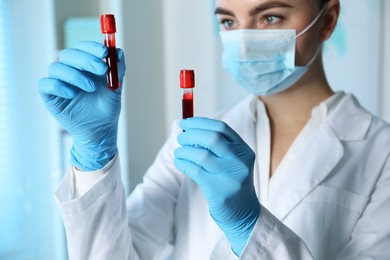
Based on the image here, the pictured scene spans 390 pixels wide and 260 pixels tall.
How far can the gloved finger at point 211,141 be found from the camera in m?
0.82

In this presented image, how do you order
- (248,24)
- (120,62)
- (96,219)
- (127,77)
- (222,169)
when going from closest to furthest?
(222,169), (120,62), (96,219), (248,24), (127,77)

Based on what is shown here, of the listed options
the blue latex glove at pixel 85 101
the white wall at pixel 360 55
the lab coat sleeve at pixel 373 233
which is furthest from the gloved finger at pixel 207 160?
the white wall at pixel 360 55

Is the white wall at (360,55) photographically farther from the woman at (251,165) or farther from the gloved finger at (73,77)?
the gloved finger at (73,77)

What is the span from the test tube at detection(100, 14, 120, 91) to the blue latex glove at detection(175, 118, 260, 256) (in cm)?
17

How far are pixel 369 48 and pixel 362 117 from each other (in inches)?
25.3

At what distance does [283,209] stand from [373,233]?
7.7 inches

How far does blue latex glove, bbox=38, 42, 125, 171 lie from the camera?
89cm

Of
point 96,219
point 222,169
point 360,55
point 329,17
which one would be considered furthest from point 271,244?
point 360,55

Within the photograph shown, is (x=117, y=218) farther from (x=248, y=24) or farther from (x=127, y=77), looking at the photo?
(x=127, y=77)

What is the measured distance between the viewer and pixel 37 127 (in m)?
2.04

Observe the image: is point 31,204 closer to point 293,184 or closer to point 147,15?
point 147,15

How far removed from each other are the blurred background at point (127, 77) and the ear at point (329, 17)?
0.49m

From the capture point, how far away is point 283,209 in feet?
3.48

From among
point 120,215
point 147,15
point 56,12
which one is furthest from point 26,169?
point 120,215
